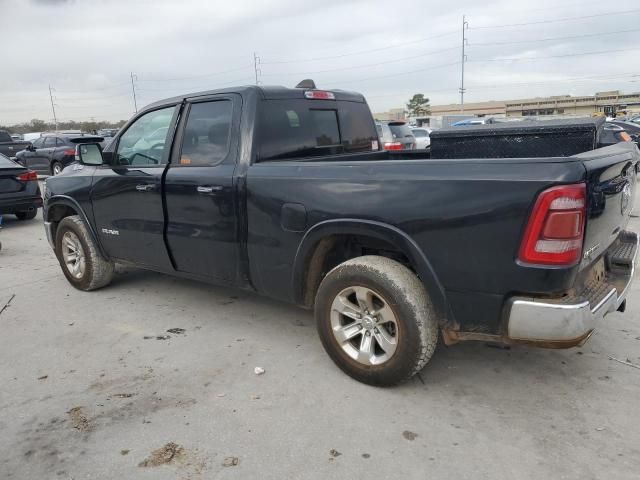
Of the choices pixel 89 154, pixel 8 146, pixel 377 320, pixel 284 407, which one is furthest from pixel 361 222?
pixel 8 146

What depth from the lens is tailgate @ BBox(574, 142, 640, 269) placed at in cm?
254

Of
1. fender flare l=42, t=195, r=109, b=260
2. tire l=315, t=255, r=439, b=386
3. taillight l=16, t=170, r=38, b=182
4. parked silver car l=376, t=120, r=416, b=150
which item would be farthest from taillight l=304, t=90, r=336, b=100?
parked silver car l=376, t=120, r=416, b=150

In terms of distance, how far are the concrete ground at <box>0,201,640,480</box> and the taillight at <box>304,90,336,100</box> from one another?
1869 mm

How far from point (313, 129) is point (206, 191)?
1.02 meters

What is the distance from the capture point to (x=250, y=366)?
361 centimetres

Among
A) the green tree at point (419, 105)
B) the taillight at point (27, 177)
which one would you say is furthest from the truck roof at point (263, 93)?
the green tree at point (419, 105)

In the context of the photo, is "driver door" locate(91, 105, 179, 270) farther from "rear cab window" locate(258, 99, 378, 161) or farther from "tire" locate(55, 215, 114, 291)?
"rear cab window" locate(258, 99, 378, 161)

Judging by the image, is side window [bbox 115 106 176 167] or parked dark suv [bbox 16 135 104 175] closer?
Answer: side window [bbox 115 106 176 167]

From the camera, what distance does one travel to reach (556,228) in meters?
2.45

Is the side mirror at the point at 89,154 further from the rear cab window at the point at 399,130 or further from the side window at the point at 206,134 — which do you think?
the rear cab window at the point at 399,130

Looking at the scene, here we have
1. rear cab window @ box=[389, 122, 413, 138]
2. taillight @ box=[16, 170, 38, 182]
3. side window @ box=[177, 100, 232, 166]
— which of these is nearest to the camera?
side window @ box=[177, 100, 232, 166]

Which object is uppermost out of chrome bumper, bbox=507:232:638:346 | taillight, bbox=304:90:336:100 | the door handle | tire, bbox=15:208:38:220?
taillight, bbox=304:90:336:100

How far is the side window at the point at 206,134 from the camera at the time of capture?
152 inches

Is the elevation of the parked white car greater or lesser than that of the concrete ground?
greater
